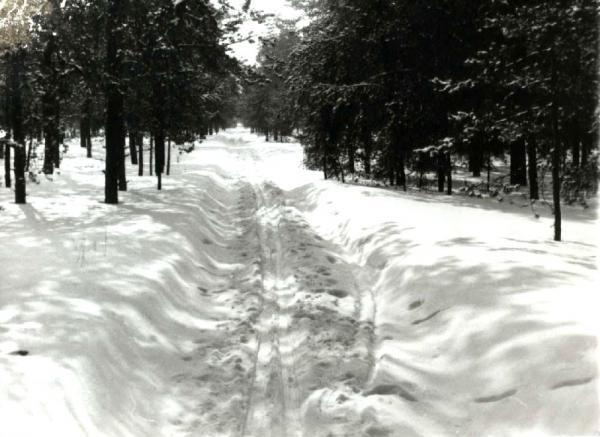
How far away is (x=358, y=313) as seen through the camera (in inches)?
298

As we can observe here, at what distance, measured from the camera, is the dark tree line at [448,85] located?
10.2 metres

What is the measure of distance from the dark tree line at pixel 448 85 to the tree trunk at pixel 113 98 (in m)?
4.31

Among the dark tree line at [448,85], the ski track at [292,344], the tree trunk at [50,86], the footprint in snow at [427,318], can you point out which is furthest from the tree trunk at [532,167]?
the tree trunk at [50,86]

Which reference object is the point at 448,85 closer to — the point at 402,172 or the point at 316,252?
the point at 316,252

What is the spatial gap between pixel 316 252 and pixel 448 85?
5.73 meters

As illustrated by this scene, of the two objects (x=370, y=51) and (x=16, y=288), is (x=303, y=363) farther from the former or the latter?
(x=370, y=51)

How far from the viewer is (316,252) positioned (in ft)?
35.4

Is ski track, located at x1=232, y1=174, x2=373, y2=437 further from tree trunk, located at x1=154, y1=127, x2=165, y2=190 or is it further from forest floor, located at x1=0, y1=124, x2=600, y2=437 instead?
tree trunk, located at x1=154, y1=127, x2=165, y2=190

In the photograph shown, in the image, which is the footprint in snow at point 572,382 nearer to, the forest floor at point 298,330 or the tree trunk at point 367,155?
the forest floor at point 298,330

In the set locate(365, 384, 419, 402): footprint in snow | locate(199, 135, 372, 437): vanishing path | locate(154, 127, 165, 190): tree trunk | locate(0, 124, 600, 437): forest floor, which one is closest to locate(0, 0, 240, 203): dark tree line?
locate(154, 127, 165, 190): tree trunk

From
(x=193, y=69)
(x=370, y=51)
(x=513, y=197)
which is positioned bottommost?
(x=513, y=197)

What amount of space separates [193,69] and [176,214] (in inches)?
224

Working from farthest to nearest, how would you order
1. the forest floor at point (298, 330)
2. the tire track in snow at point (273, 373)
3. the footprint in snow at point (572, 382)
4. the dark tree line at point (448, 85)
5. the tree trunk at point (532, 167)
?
the tree trunk at point (532, 167) < the dark tree line at point (448, 85) < the tire track in snow at point (273, 373) < the forest floor at point (298, 330) < the footprint in snow at point (572, 382)

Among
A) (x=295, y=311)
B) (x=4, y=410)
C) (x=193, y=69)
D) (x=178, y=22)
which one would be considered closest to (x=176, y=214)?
(x=178, y=22)
